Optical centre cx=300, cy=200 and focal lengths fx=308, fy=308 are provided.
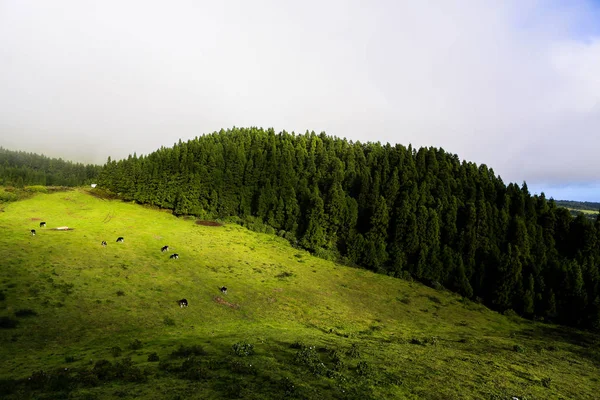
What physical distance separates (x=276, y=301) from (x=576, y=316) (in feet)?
215

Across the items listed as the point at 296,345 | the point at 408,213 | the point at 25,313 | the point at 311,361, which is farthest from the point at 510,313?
the point at 25,313

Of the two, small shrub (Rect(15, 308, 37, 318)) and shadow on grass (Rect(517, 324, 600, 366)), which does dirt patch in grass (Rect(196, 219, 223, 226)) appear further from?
shadow on grass (Rect(517, 324, 600, 366))

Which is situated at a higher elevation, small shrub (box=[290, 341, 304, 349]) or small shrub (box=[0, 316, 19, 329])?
small shrub (box=[290, 341, 304, 349])

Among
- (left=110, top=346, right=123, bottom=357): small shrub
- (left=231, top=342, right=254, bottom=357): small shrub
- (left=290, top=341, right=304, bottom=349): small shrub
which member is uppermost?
(left=231, top=342, right=254, bottom=357): small shrub

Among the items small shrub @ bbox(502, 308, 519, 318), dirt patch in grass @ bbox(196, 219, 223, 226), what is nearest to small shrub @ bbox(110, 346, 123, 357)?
dirt patch in grass @ bbox(196, 219, 223, 226)

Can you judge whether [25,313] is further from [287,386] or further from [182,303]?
[287,386]

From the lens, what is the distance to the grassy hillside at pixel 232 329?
62.4 ft

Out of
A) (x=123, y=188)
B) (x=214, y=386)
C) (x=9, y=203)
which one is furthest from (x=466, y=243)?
(x=9, y=203)

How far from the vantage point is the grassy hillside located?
62.4ft

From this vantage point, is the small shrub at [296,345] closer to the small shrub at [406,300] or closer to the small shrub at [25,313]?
the small shrub at [25,313]

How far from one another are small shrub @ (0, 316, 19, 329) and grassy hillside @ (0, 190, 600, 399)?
0.40 m

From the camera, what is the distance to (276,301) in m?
51.4

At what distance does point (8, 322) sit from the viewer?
2880 centimetres

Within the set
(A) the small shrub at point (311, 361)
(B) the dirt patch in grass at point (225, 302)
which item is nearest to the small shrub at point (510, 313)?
(B) the dirt patch in grass at point (225, 302)
